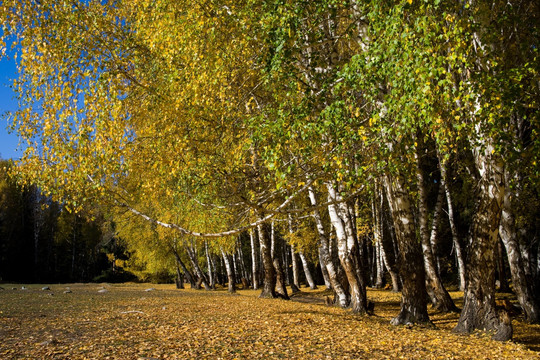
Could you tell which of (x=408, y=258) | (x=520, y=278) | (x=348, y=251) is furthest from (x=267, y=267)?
(x=520, y=278)

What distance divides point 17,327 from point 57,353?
3.07 metres

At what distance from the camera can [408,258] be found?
32.5 ft

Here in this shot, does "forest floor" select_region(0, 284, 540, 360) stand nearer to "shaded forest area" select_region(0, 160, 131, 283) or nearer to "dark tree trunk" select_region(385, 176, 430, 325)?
"dark tree trunk" select_region(385, 176, 430, 325)

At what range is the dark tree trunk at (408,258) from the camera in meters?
9.88

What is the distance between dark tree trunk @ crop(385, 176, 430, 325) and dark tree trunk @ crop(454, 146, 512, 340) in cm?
121

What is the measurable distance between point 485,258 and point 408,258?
1770mm

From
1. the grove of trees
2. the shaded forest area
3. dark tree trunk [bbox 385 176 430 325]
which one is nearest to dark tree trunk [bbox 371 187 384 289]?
the grove of trees

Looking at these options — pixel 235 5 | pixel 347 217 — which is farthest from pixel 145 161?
pixel 347 217

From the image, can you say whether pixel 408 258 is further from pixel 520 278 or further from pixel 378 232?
pixel 378 232

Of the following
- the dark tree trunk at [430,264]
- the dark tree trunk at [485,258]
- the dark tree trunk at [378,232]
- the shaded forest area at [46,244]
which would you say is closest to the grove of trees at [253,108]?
the dark tree trunk at [485,258]

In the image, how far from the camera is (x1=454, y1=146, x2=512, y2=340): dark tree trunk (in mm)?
8398

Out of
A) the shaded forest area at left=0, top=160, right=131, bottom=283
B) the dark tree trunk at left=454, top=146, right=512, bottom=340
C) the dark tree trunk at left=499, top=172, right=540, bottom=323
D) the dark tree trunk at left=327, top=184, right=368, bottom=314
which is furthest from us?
the shaded forest area at left=0, top=160, right=131, bottom=283

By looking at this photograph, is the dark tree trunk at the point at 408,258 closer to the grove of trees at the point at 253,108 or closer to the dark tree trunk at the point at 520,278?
the grove of trees at the point at 253,108

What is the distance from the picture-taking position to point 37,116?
31.9 ft
